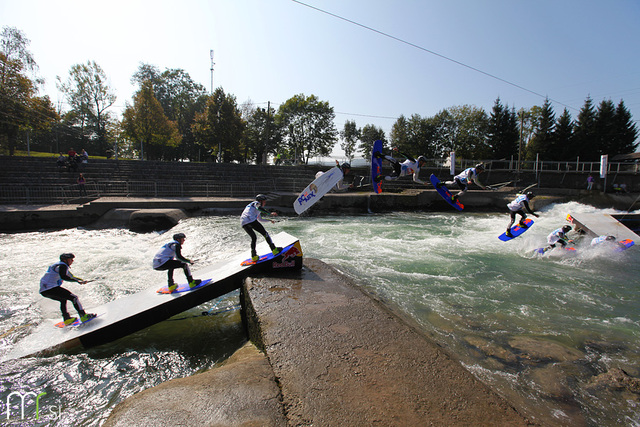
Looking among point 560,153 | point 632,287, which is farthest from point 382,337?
point 560,153

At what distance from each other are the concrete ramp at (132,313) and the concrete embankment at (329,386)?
1.88 metres

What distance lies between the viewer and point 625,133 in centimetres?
4659

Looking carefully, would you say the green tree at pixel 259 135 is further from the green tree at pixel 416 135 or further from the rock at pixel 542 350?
the rock at pixel 542 350

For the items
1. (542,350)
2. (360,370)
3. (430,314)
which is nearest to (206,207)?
(430,314)

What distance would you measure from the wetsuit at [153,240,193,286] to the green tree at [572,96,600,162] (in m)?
56.4

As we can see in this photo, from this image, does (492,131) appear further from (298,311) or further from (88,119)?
(88,119)

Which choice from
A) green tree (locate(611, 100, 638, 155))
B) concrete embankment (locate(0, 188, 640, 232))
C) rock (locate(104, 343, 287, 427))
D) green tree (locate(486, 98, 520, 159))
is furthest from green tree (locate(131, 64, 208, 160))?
green tree (locate(611, 100, 638, 155))

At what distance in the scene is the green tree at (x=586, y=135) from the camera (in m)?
44.5

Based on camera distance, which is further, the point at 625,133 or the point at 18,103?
the point at 625,133

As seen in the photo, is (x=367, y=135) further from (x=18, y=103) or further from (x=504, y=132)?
(x=18, y=103)

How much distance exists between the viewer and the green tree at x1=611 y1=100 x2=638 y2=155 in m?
46.2
